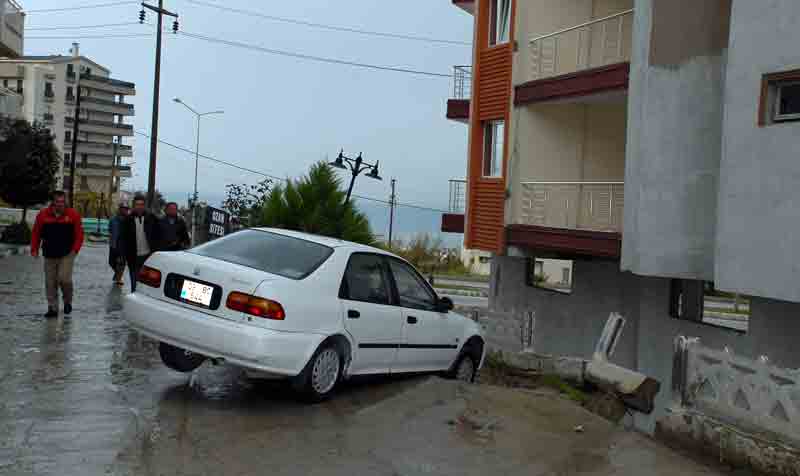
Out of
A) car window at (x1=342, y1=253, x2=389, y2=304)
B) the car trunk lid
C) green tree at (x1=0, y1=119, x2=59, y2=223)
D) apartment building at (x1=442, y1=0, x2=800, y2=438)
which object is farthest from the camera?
green tree at (x1=0, y1=119, x2=59, y2=223)

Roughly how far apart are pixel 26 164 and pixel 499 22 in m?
25.6

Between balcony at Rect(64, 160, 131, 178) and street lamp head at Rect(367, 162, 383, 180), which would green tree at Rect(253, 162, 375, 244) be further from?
balcony at Rect(64, 160, 131, 178)

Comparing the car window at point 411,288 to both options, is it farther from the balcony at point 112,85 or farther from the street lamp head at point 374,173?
the balcony at point 112,85

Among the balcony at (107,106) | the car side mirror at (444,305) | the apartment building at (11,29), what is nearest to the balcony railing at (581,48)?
the car side mirror at (444,305)

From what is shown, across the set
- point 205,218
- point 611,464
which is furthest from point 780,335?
point 205,218

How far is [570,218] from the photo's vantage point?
18219mm

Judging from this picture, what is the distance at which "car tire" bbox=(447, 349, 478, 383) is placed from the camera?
10727 mm

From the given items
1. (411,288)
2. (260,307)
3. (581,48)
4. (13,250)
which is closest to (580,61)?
(581,48)

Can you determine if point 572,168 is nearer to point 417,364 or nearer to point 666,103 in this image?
point 666,103

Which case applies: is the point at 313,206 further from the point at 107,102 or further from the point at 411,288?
the point at 107,102

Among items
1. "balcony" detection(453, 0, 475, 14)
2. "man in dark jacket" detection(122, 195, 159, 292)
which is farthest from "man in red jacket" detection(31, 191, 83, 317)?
"balcony" detection(453, 0, 475, 14)

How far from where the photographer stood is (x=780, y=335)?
13117 mm

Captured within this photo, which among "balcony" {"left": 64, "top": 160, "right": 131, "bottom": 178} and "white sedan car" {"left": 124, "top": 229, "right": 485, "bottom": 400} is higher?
"balcony" {"left": 64, "top": 160, "right": 131, "bottom": 178}

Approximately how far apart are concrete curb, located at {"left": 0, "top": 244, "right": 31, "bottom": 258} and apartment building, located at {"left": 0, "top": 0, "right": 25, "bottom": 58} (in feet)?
20.6
